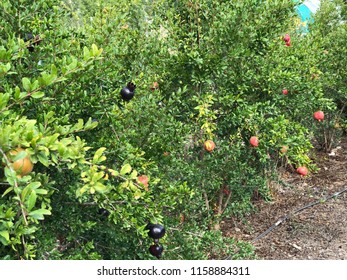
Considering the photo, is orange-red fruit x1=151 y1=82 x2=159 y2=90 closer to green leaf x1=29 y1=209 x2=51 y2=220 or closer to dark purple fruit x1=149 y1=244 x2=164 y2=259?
dark purple fruit x1=149 y1=244 x2=164 y2=259

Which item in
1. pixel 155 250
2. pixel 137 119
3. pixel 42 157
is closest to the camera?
pixel 42 157

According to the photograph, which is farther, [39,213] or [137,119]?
[137,119]

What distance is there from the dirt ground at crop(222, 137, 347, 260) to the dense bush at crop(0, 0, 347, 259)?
0.47 meters

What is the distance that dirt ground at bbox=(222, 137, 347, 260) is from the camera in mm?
4770

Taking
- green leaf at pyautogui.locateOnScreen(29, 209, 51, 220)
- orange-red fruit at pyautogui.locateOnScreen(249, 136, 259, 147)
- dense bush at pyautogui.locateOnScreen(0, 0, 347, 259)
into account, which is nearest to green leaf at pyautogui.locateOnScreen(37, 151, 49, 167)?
dense bush at pyautogui.locateOnScreen(0, 0, 347, 259)

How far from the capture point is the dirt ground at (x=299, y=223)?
4770 mm

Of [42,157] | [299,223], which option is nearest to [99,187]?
[42,157]

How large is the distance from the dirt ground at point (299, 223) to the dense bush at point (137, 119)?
1.54ft

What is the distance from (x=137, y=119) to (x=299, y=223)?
10.5 ft

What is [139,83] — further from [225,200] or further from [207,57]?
[225,200]

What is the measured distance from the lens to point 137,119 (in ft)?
9.82

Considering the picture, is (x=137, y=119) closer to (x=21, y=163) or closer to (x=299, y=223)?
(x=21, y=163)

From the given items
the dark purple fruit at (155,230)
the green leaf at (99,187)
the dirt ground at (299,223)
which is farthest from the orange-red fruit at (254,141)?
the green leaf at (99,187)

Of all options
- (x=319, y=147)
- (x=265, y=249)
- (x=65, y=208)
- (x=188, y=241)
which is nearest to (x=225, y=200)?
(x=265, y=249)
